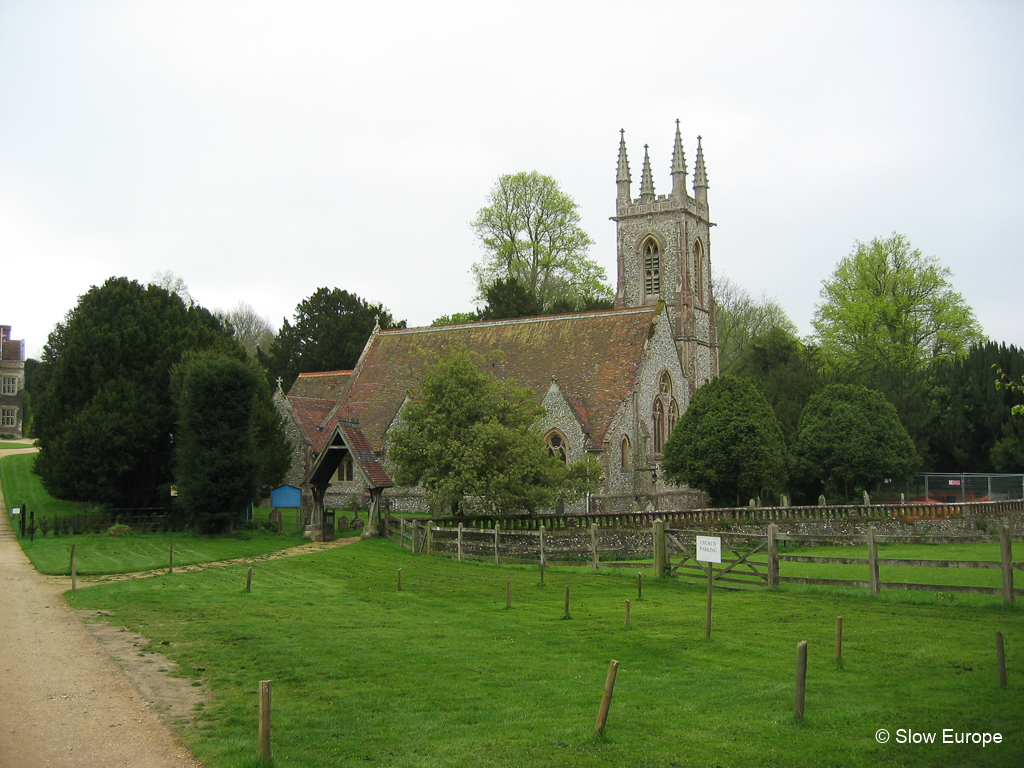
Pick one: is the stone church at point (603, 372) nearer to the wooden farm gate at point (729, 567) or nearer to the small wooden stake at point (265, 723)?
the wooden farm gate at point (729, 567)

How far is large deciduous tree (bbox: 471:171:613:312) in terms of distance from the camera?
6272 cm

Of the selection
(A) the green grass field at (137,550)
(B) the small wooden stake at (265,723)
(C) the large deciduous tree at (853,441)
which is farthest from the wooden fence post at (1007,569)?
(C) the large deciduous tree at (853,441)

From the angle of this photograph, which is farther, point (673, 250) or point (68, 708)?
point (673, 250)

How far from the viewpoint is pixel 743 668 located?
11.1 meters

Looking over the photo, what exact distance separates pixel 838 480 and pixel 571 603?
99.7ft

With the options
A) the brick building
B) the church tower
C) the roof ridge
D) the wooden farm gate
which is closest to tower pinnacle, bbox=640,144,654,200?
the church tower

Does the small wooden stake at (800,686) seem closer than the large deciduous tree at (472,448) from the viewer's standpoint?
Yes

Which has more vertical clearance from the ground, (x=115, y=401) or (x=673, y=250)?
(x=673, y=250)

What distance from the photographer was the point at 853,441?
40.5 metres

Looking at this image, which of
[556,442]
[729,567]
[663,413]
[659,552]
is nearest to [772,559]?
[729,567]

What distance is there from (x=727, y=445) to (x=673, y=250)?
18.5m

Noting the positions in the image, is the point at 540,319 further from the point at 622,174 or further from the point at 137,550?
the point at 137,550

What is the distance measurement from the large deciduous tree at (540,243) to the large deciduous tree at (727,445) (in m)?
26.1

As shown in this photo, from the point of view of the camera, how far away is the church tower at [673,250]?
1954 inches
